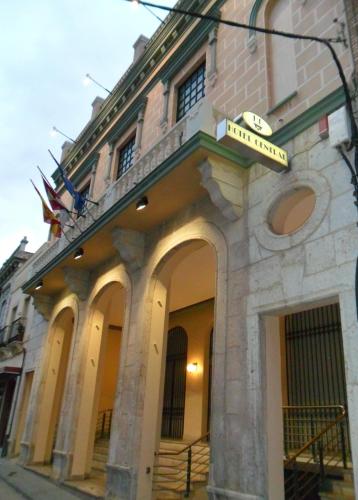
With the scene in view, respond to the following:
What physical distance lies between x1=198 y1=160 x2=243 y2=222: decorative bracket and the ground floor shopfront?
0.08 ft

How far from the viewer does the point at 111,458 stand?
351 inches

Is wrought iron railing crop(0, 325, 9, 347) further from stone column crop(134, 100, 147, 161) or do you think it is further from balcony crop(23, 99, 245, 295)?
stone column crop(134, 100, 147, 161)

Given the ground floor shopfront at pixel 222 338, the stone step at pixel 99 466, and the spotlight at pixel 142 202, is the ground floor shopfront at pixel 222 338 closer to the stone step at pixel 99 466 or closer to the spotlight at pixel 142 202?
the spotlight at pixel 142 202

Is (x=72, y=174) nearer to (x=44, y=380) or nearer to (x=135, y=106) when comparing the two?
(x=135, y=106)

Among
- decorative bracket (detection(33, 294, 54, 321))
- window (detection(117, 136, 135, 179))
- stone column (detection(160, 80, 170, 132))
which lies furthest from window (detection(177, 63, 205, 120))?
decorative bracket (detection(33, 294, 54, 321))

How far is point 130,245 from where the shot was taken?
1023 cm

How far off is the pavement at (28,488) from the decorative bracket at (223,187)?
6764mm

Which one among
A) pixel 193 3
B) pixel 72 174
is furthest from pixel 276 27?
pixel 72 174

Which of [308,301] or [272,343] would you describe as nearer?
[308,301]

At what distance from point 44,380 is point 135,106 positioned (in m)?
9.61

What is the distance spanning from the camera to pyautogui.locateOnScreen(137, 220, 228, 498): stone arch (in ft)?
24.4

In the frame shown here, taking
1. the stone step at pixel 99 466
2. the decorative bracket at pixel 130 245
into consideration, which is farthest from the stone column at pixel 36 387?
the decorative bracket at pixel 130 245

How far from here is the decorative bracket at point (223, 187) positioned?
7664 millimetres

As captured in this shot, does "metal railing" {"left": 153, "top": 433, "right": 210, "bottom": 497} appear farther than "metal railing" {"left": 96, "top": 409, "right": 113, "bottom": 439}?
No
